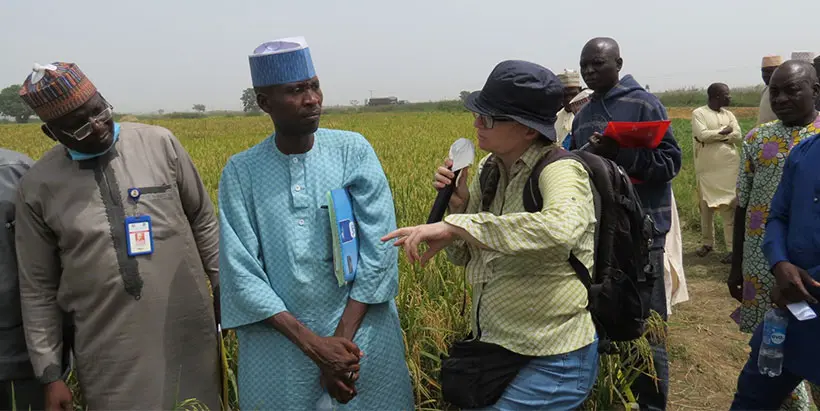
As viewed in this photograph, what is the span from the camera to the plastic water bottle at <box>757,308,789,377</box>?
201cm

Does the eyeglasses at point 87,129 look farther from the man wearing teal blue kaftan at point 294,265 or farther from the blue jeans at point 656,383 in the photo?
the blue jeans at point 656,383

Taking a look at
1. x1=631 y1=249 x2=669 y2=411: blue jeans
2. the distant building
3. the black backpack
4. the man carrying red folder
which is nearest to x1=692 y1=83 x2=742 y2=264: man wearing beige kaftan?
the man carrying red folder

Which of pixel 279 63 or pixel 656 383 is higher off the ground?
pixel 279 63

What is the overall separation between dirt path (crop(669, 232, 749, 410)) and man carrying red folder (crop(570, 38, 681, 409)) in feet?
1.65

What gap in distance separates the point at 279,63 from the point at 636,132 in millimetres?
1397

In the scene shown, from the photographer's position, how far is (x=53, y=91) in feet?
6.38

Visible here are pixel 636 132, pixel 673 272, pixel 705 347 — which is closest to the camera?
pixel 636 132

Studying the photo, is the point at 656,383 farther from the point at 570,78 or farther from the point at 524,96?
the point at 570,78

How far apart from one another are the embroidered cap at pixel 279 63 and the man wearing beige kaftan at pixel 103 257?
0.55 m

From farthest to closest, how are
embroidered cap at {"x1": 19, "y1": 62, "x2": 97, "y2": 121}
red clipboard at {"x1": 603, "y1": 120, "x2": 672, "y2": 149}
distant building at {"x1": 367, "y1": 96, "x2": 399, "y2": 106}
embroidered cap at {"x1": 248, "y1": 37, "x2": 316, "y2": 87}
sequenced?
distant building at {"x1": 367, "y1": 96, "x2": 399, "y2": 106}
red clipboard at {"x1": 603, "y1": 120, "x2": 672, "y2": 149}
embroidered cap at {"x1": 19, "y1": 62, "x2": 97, "y2": 121}
embroidered cap at {"x1": 248, "y1": 37, "x2": 316, "y2": 87}

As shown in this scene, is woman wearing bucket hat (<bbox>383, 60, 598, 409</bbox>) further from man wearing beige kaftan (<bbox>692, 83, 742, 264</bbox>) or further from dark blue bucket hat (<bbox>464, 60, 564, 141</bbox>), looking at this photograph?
man wearing beige kaftan (<bbox>692, 83, 742, 264</bbox>)

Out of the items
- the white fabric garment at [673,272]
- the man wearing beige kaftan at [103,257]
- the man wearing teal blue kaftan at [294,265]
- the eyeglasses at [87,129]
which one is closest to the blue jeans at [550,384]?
the man wearing teal blue kaftan at [294,265]

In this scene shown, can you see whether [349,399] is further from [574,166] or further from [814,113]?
[814,113]

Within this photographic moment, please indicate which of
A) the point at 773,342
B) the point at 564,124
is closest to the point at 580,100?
the point at 564,124
